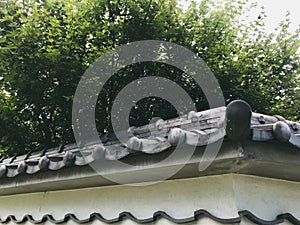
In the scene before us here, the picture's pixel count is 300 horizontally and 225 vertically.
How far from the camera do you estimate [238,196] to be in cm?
267

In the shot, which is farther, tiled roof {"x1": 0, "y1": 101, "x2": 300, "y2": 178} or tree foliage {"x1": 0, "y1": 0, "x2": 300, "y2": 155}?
tree foliage {"x1": 0, "y1": 0, "x2": 300, "y2": 155}

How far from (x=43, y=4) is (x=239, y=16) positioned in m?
4.81

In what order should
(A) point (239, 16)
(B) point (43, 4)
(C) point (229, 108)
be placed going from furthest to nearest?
(A) point (239, 16)
(B) point (43, 4)
(C) point (229, 108)

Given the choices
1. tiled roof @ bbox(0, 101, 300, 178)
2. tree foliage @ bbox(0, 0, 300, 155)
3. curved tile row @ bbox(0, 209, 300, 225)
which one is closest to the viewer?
tiled roof @ bbox(0, 101, 300, 178)

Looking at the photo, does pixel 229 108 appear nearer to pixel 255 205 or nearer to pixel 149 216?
pixel 255 205

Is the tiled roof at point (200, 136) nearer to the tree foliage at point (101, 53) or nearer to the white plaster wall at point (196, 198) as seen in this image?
the white plaster wall at point (196, 198)

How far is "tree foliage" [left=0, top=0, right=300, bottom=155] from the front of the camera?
7.40 meters

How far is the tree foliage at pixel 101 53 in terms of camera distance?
7402 millimetres

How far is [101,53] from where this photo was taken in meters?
7.63

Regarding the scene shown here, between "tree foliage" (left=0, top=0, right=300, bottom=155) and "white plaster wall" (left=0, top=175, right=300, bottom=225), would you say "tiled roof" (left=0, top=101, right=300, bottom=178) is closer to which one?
"white plaster wall" (left=0, top=175, right=300, bottom=225)

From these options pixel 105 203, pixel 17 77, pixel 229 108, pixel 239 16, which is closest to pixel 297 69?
pixel 239 16

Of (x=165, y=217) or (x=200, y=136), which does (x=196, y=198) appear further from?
(x=200, y=136)

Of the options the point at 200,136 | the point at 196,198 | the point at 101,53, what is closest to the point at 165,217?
the point at 196,198

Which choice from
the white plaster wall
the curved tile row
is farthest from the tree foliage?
the white plaster wall
